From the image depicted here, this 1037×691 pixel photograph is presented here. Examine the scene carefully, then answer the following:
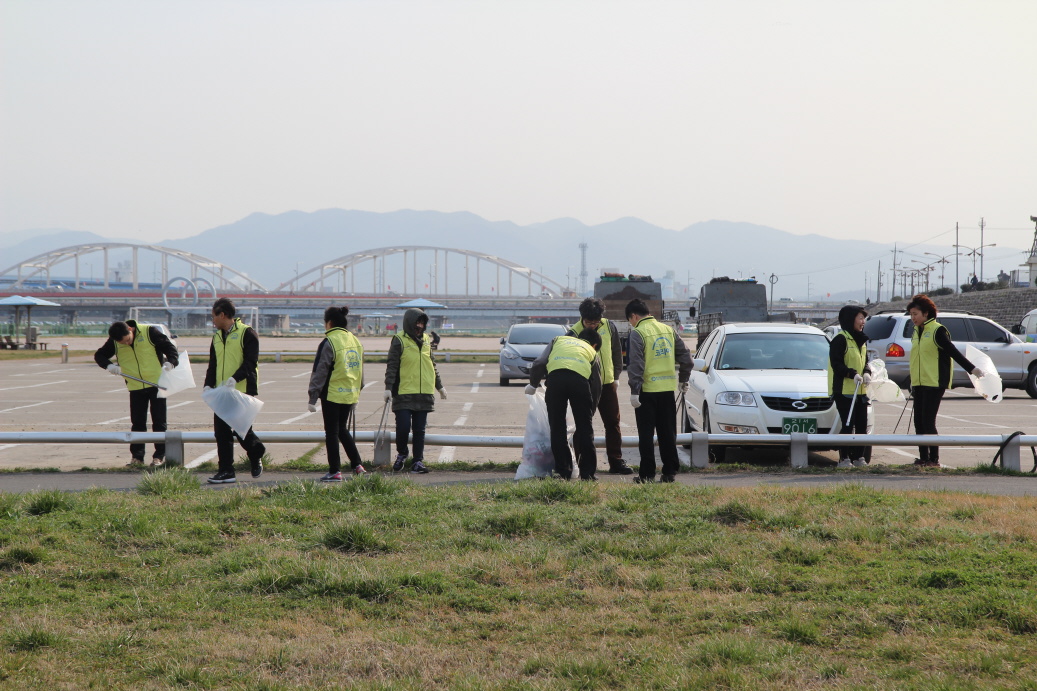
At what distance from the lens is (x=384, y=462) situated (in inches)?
382

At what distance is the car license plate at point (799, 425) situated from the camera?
33.1 ft

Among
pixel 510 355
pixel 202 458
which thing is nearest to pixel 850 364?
pixel 202 458

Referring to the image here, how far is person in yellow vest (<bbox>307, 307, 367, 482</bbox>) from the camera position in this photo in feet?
28.3

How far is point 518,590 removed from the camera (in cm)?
499

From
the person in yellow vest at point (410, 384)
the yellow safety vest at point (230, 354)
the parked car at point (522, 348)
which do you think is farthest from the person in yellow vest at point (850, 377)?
the parked car at point (522, 348)

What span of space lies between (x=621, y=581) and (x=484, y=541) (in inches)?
44.2

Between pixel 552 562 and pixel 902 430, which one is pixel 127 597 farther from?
pixel 902 430

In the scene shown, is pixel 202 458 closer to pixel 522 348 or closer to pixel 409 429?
pixel 409 429

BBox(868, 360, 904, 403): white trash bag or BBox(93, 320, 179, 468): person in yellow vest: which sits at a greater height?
BBox(93, 320, 179, 468): person in yellow vest

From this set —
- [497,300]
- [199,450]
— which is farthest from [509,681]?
[497,300]

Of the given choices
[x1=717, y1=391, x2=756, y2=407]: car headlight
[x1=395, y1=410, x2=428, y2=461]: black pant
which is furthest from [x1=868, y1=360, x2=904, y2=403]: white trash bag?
[x1=395, y1=410, x2=428, y2=461]: black pant

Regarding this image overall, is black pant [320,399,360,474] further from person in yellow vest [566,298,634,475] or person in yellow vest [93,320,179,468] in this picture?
person in yellow vest [566,298,634,475]

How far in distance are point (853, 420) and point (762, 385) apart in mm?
1044

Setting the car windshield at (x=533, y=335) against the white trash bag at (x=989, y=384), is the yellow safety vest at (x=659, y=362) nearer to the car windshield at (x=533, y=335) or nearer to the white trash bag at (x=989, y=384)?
the white trash bag at (x=989, y=384)
